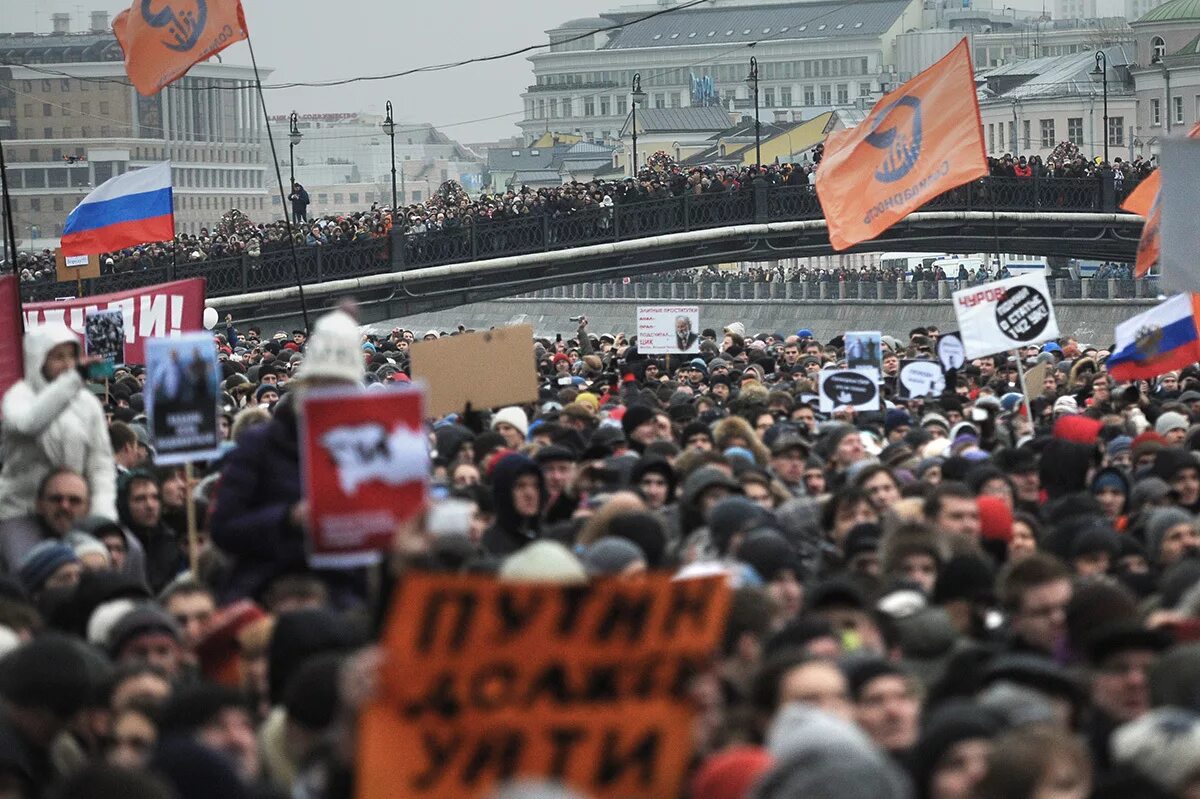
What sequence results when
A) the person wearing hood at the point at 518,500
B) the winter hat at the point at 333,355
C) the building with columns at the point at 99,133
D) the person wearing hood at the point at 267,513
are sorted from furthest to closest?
the building with columns at the point at 99,133, the person wearing hood at the point at 518,500, the person wearing hood at the point at 267,513, the winter hat at the point at 333,355

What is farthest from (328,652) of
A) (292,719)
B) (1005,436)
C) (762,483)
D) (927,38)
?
(927,38)

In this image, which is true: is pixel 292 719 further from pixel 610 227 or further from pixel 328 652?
pixel 610 227

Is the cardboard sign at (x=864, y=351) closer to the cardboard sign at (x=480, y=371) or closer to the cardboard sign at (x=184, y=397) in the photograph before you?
the cardboard sign at (x=480, y=371)

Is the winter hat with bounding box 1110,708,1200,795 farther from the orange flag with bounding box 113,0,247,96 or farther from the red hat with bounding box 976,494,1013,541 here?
the orange flag with bounding box 113,0,247,96

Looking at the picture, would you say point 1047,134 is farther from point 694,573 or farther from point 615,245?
point 694,573

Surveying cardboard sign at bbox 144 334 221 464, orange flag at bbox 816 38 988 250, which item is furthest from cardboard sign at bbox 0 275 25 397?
orange flag at bbox 816 38 988 250

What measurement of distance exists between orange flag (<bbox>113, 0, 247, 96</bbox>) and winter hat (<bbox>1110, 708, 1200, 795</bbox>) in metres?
19.6

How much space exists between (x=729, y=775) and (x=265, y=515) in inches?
101

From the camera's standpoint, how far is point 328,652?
6637 mm

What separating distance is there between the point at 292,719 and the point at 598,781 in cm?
149

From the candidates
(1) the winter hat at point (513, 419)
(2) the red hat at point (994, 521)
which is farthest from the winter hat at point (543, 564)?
(1) the winter hat at point (513, 419)

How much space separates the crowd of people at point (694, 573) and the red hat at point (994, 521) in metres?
0.01

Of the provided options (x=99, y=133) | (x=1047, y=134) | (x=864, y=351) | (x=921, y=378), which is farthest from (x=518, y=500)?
(x=99, y=133)

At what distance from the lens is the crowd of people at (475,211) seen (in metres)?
43.7
